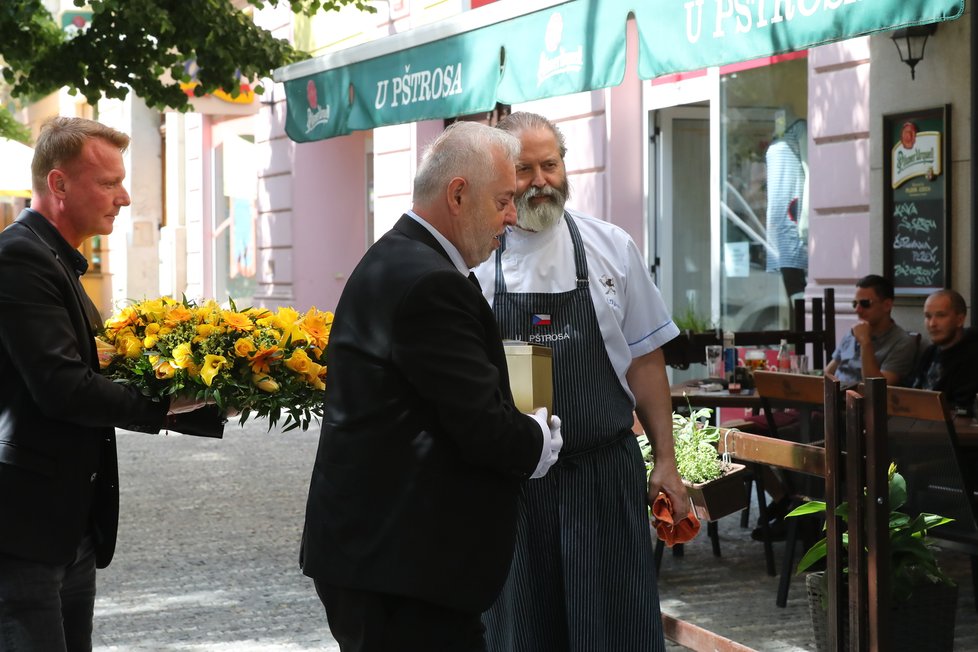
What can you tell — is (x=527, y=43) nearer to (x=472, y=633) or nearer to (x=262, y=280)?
(x=472, y=633)

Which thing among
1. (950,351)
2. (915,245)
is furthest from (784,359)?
(915,245)

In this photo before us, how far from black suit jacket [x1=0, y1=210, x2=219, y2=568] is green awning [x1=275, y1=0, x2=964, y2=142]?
2.98m

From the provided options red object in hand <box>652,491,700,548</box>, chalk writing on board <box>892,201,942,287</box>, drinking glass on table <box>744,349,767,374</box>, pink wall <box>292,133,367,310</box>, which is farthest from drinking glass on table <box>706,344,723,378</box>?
pink wall <box>292,133,367,310</box>

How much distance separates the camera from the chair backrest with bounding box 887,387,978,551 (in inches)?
203

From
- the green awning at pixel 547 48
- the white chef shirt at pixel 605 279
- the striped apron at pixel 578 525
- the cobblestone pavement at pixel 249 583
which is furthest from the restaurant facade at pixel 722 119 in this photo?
the cobblestone pavement at pixel 249 583

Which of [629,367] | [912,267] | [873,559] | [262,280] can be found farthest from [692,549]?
[262,280]

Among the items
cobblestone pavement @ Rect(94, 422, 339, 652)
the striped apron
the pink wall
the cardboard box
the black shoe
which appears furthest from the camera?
the pink wall

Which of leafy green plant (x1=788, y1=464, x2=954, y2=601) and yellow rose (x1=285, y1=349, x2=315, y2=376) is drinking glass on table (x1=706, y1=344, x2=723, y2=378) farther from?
yellow rose (x1=285, y1=349, x2=315, y2=376)

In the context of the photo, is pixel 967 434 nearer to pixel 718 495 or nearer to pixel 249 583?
pixel 718 495

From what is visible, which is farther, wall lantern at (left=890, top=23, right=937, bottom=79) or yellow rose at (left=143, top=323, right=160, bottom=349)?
wall lantern at (left=890, top=23, right=937, bottom=79)

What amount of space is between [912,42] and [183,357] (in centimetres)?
638

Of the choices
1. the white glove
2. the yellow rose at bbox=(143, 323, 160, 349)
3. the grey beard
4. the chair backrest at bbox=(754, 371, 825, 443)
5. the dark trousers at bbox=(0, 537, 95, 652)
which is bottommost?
the dark trousers at bbox=(0, 537, 95, 652)

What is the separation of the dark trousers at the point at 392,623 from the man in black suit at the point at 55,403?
864 millimetres

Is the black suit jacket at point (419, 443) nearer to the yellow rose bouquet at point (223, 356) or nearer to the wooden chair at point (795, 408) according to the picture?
the yellow rose bouquet at point (223, 356)
